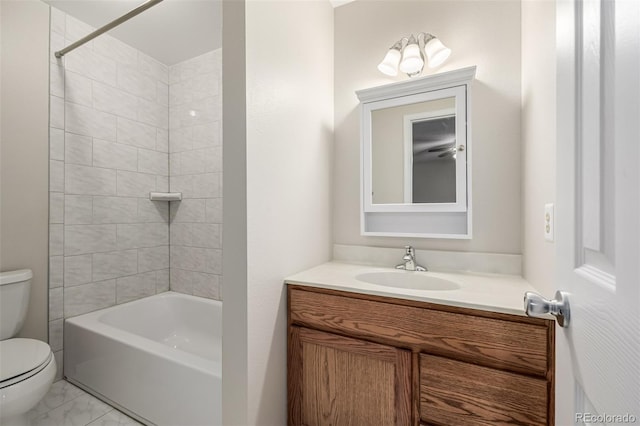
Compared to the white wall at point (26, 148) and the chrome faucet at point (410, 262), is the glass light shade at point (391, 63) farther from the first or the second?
the white wall at point (26, 148)

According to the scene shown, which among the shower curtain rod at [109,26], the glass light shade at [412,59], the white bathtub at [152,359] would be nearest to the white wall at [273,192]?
the white bathtub at [152,359]

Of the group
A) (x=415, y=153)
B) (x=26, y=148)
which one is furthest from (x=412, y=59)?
(x=26, y=148)

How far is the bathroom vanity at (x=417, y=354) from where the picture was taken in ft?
2.98

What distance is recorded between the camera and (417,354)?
1.06 meters

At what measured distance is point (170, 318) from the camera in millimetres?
2395

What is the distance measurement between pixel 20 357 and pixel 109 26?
180 cm

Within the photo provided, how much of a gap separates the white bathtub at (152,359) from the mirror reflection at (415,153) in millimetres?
1300

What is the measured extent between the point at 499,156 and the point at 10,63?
109 inches

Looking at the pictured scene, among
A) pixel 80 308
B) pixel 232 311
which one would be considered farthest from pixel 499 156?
pixel 80 308

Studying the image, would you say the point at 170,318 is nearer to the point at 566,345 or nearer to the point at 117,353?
the point at 117,353

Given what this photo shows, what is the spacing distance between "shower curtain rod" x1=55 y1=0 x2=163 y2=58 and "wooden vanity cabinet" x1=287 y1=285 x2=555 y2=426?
1.66 metres

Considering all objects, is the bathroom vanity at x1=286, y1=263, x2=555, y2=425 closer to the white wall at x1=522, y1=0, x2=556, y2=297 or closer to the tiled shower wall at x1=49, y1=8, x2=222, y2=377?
the white wall at x1=522, y1=0, x2=556, y2=297

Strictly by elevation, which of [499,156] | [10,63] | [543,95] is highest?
[10,63]

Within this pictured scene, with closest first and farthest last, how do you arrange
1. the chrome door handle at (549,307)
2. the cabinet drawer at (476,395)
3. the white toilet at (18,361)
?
the chrome door handle at (549,307) → the cabinet drawer at (476,395) → the white toilet at (18,361)
